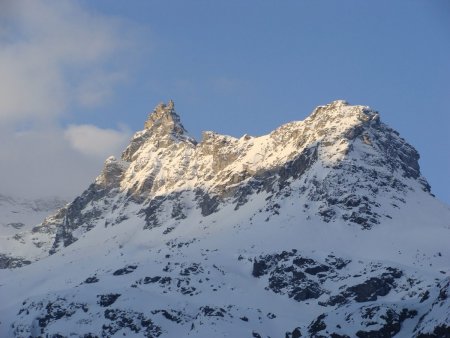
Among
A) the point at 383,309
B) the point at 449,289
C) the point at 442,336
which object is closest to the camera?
the point at 442,336

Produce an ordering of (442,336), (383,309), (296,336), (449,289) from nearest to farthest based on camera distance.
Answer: (442,336), (449,289), (383,309), (296,336)

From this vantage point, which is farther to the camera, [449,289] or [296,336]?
[296,336]

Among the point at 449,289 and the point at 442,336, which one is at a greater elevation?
the point at 449,289

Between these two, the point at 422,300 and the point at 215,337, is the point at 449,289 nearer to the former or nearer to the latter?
the point at 422,300

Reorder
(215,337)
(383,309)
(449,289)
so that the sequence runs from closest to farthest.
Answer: (449,289) < (383,309) < (215,337)

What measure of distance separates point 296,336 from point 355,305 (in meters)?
10.8

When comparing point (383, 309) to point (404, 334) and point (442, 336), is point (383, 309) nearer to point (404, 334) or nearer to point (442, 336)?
point (404, 334)

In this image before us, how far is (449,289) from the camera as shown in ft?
485

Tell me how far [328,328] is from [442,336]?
27.4m

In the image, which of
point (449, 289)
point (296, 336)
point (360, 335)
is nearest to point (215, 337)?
point (296, 336)

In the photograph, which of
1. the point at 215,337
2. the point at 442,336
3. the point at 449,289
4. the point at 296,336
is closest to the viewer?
the point at 442,336

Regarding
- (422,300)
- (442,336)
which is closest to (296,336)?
(422,300)

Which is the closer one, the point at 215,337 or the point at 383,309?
the point at 383,309

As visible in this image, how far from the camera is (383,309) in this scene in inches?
6245
